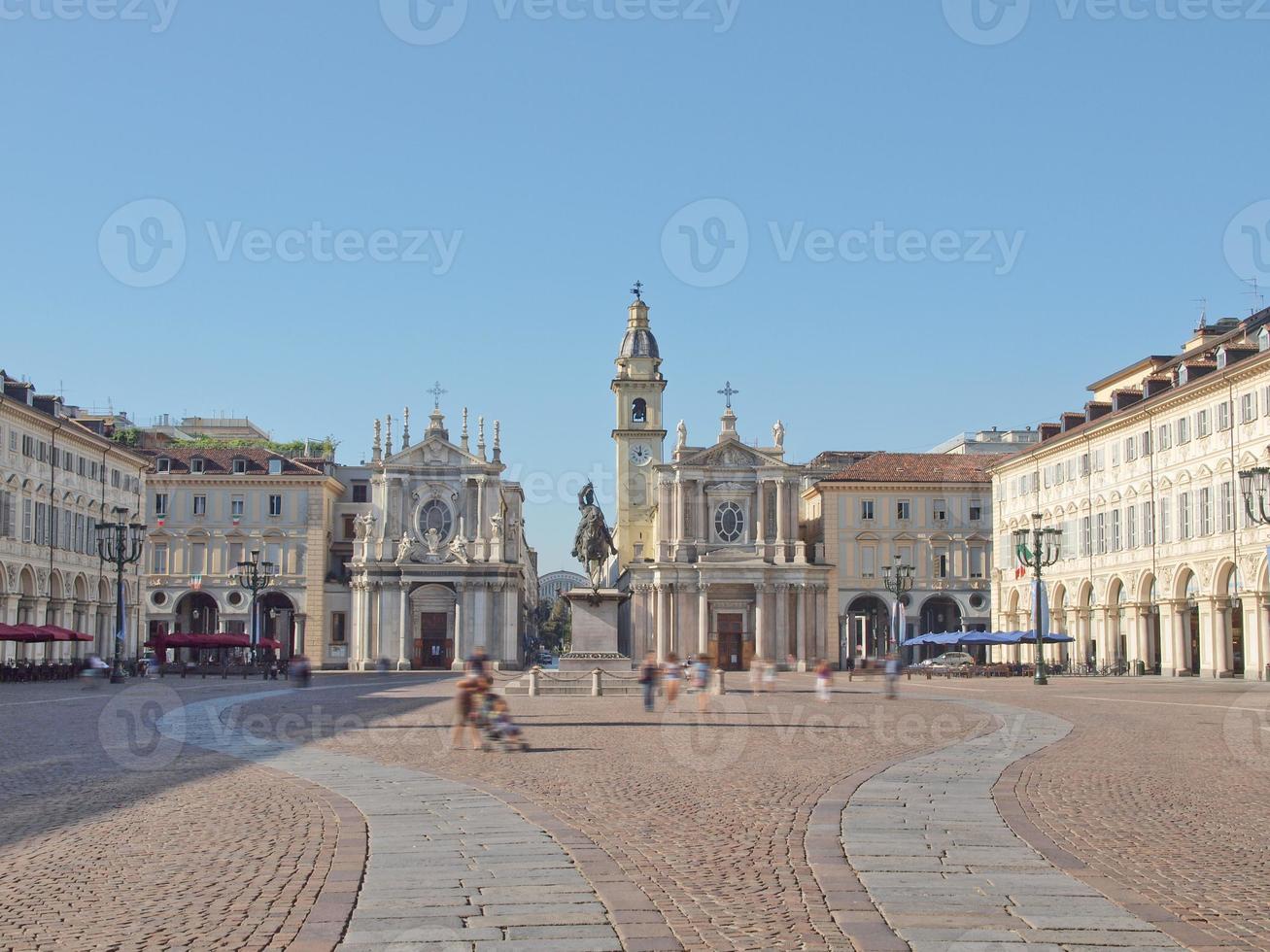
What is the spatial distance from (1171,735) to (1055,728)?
262 centimetres

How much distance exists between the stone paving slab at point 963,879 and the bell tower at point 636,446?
95.8 metres

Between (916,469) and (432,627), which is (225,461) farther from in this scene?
(916,469)

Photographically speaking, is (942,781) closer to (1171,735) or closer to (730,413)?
(1171,735)

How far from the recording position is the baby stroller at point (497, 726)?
24.2 meters

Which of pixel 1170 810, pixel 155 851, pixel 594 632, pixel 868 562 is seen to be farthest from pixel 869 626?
pixel 155 851

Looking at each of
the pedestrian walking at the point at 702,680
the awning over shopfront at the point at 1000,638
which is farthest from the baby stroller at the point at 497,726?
the awning over shopfront at the point at 1000,638

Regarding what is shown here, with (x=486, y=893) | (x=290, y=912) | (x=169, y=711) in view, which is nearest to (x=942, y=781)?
(x=486, y=893)

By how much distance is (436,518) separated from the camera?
100 metres

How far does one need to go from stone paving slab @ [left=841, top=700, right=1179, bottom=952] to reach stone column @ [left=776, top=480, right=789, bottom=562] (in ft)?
269

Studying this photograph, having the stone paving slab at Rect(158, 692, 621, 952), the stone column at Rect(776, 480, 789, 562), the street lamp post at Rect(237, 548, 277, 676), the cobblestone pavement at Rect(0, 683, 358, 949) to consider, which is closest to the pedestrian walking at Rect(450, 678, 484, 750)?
the cobblestone pavement at Rect(0, 683, 358, 949)

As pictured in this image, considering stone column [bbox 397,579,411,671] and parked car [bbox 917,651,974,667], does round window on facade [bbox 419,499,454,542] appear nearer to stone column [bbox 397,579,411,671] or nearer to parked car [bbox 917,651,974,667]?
stone column [bbox 397,579,411,671]

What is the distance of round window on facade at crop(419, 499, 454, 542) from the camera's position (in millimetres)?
100000

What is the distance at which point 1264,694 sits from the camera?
146ft

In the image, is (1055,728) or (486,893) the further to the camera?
(1055,728)
